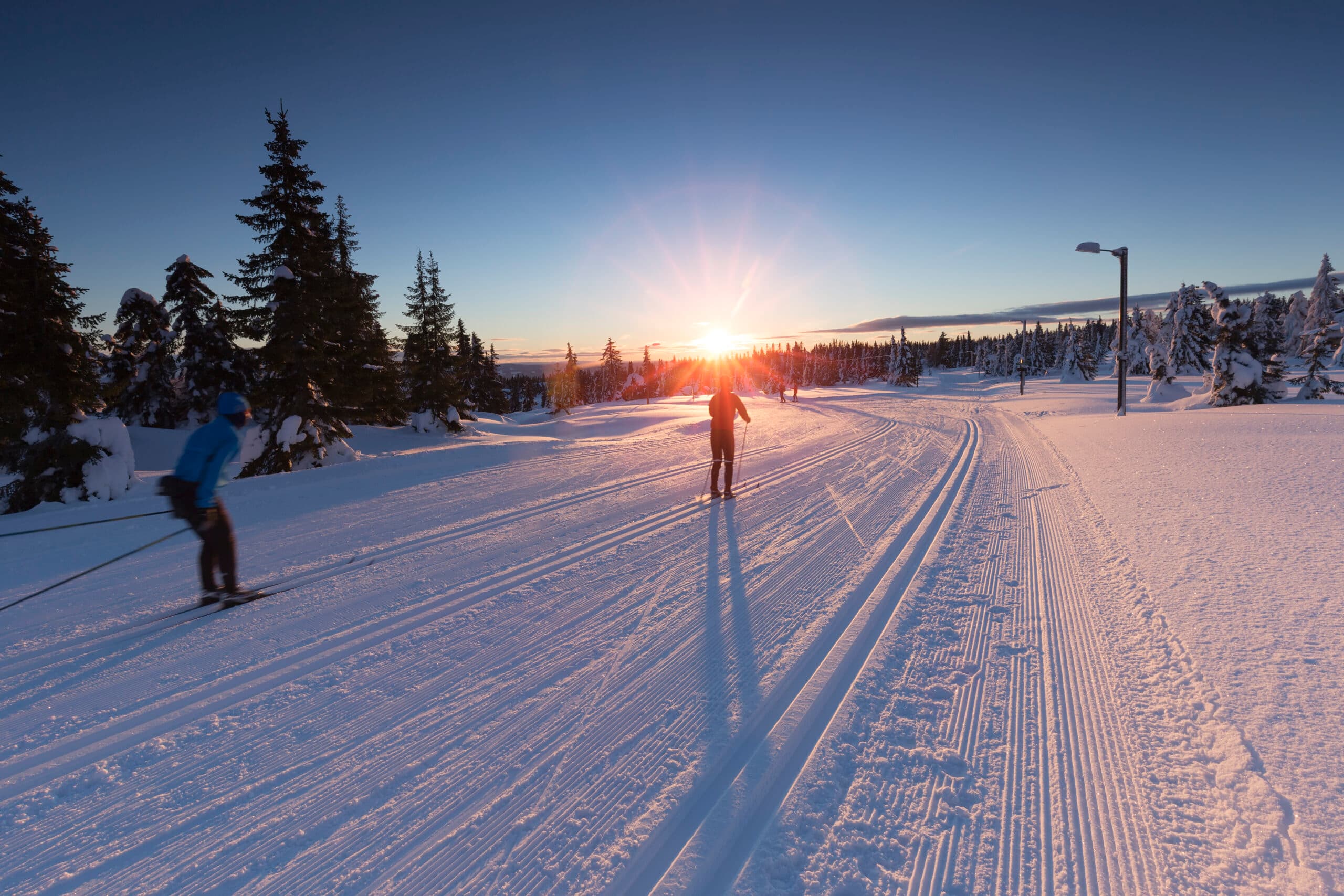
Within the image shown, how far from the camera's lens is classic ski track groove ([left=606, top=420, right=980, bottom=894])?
2141 mm

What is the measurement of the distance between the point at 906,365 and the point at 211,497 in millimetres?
90673

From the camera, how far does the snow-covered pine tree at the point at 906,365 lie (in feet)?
267

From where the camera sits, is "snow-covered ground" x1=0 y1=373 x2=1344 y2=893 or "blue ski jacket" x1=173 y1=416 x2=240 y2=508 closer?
"snow-covered ground" x1=0 y1=373 x2=1344 y2=893

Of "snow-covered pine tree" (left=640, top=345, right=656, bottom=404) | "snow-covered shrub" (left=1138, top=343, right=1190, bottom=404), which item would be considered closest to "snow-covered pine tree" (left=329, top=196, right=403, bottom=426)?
"snow-covered shrub" (left=1138, top=343, right=1190, bottom=404)

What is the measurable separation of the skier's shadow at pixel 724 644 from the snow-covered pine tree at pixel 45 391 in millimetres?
12158

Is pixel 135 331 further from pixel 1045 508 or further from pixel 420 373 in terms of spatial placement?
pixel 1045 508

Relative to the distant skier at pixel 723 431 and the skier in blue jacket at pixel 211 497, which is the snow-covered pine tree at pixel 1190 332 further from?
the skier in blue jacket at pixel 211 497

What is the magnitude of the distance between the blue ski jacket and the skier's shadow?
4.45m

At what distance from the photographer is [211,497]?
15.6 ft

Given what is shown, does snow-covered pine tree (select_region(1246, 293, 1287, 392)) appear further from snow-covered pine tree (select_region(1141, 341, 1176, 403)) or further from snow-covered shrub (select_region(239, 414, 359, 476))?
snow-covered shrub (select_region(239, 414, 359, 476))

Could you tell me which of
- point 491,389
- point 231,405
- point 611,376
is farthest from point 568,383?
point 231,405

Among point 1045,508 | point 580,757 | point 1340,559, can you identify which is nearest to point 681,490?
point 1045,508

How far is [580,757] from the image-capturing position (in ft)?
9.04

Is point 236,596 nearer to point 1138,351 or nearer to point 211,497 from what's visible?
point 211,497
